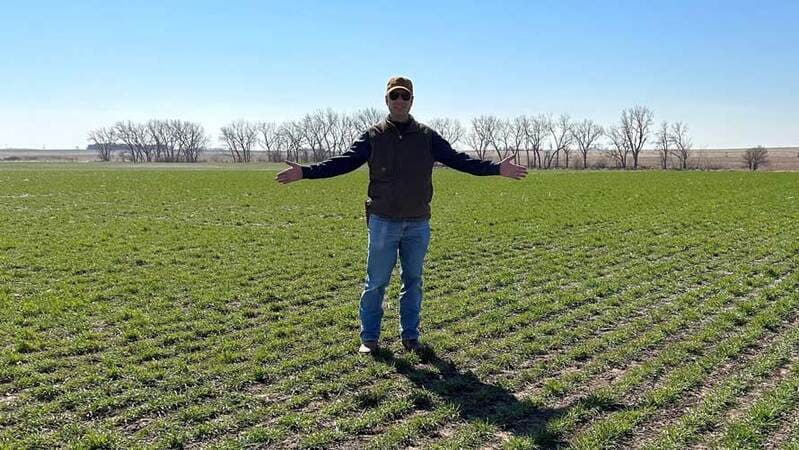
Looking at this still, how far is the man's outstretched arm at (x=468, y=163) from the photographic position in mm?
5051

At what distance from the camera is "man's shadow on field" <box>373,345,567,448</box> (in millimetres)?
3885

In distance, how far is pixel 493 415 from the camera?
4.08 meters

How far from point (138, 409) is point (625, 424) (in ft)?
11.1

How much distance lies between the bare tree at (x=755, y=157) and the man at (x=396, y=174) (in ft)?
267

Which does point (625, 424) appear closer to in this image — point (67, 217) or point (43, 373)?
point (43, 373)

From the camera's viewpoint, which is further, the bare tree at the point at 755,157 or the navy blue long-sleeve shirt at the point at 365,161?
the bare tree at the point at 755,157

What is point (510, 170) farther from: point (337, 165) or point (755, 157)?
point (755, 157)

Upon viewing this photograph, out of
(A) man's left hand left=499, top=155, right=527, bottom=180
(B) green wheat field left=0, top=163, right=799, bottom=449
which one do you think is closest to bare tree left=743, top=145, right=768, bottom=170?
(B) green wheat field left=0, top=163, right=799, bottom=449

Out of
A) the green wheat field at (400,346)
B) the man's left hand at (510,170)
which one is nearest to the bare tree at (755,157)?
the green wheat field at (400,346)

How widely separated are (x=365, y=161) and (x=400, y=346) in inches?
71.5

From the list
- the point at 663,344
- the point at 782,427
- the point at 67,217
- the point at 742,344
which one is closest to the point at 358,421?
the point at 782,427

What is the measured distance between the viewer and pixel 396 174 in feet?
15.9

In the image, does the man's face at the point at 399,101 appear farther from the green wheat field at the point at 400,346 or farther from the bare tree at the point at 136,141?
the bare tree at the point at 136,141

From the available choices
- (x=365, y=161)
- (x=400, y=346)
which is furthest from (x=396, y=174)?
(x=400, y=346)
